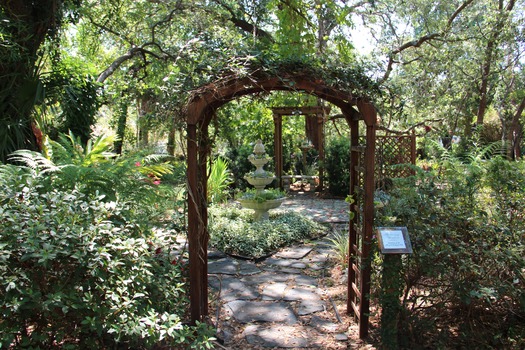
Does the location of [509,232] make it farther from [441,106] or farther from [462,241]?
[441,106]

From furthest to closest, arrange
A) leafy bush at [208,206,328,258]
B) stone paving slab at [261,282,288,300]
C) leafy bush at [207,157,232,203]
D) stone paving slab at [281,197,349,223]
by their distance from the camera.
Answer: leafy bush at [207,157,232,203]
stone paving slab at [281,197,349,223]
leafy bush at [208,206,328,258]
stone paving slab at [261,282,288,300]

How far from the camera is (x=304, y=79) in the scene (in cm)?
302

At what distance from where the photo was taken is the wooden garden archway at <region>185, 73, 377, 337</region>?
9.82 ft

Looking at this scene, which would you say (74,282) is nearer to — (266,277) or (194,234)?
(194,234)

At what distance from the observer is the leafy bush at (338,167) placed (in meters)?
10.4

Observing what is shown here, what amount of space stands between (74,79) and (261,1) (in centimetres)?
435

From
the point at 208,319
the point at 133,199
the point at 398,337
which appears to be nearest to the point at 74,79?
the point at 133,199

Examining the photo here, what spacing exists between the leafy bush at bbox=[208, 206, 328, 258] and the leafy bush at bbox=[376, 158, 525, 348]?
2631 mm

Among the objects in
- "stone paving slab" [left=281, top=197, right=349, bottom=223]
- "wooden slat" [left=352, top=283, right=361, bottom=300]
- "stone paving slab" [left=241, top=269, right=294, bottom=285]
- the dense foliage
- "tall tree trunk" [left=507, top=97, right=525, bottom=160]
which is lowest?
"stone paving slab" [left=241, top=269, right=294, bottom=285]

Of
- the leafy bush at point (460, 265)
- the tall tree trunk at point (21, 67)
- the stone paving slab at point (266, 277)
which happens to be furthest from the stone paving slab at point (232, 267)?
the tall tree trunk at point (21, 67)

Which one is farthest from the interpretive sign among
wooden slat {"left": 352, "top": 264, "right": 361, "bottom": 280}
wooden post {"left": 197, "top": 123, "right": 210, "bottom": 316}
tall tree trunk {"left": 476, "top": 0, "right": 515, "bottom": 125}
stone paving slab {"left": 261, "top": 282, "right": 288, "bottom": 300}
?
tall tree trunk {"left": 476, "top": 0, "right": 515, "bottom": 125}

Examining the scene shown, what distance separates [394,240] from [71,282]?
79.0 inches

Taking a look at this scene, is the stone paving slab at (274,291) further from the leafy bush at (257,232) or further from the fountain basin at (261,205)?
the fountain basin at (261,205)

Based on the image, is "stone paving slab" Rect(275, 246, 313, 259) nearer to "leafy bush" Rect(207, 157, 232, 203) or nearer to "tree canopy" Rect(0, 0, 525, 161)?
"tree canopy" Rect(0, 0, 525, 161)
